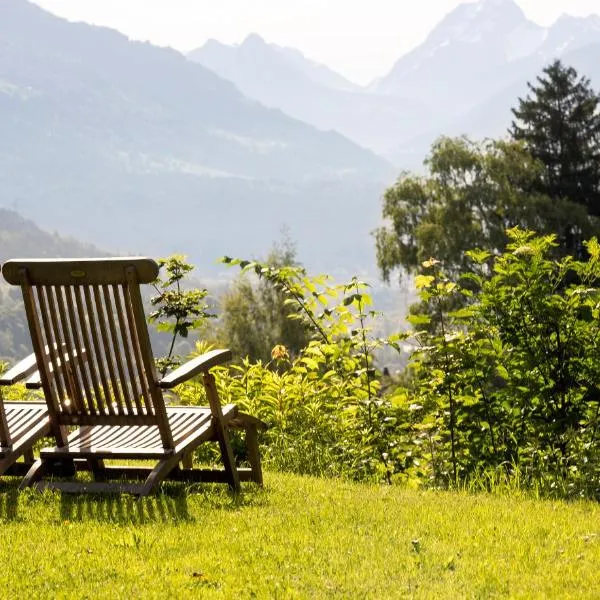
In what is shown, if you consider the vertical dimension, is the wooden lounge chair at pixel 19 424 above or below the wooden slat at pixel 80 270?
below

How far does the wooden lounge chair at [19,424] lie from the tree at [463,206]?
31902mm

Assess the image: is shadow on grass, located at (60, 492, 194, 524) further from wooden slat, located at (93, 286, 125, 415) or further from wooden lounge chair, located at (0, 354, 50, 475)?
wooden slat, located at (93, 286, 125, 415)

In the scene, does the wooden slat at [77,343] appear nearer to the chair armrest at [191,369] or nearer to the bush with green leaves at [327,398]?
the chair armrest at [191,369]

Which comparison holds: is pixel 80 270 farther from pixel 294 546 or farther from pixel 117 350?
pixel 294 546

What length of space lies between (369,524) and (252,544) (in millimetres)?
651

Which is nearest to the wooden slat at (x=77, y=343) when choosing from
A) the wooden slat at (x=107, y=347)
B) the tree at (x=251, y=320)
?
the wooden slat at (x=107, y=347)

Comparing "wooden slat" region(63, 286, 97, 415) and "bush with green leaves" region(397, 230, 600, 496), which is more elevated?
"wooden slat" region(63, 286, 97, 415)

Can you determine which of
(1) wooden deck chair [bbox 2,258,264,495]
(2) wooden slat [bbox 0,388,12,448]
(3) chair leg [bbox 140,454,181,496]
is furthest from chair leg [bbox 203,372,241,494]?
(2) wooden slat [bbox 0,388,12,448]

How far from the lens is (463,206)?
37438mm

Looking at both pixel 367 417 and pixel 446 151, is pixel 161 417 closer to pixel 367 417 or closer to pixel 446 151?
pixel 367 417

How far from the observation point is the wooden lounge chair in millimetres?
4797

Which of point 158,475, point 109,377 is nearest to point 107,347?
point 109,377

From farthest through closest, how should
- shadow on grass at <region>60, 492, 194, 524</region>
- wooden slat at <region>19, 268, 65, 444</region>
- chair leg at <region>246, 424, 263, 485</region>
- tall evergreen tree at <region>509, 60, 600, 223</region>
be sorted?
tall evergreen tree at <region>509, 60, 600, 223</region>
chair leg at <region>246, 424, 263, 485</region>
wooden slat at <region>19, 268, 65, 444</region>
shadow on grass at <region>60, 492, 194, 524</region>

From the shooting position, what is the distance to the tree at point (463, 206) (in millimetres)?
37031
